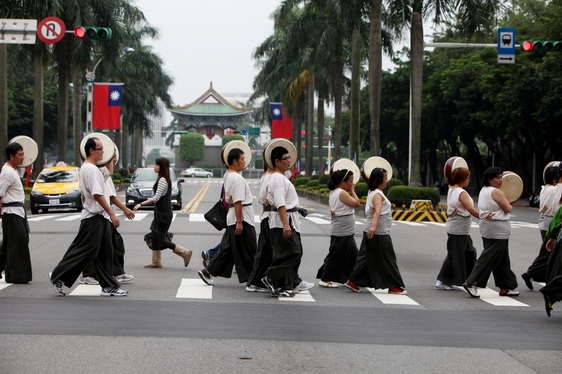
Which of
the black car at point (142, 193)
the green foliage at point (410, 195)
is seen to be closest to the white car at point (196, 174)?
the black car at point (142, 193)

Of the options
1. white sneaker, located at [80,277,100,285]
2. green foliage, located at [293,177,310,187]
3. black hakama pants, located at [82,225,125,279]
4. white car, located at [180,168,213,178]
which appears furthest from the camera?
white car, located at [180,168,213,178]

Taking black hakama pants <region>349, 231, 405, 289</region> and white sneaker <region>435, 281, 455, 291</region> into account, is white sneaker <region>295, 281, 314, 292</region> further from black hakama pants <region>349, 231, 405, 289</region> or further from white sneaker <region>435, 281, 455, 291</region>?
white sneaker <region>435, 281, 455, 291</region>

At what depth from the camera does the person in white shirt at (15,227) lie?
40.5ft

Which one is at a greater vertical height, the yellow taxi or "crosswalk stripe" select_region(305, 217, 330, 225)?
the yellow taxi

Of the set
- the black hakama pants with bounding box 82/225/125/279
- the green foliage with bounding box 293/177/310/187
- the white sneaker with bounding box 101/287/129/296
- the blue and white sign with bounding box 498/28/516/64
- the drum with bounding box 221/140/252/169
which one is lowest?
the green foliage with bounding box 293/177/310/187

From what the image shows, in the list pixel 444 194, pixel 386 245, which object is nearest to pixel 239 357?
pixel 386 245

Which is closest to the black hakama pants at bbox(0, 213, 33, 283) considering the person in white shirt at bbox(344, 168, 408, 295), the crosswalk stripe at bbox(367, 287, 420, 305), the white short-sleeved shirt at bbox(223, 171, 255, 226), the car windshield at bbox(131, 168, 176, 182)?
the white short-sleeved shirt at bbox(223, 171, 255, 226)

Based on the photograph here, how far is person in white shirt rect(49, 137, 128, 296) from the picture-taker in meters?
11.3

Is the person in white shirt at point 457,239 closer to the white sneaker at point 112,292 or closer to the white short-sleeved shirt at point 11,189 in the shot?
the white sneaker at point 112,292

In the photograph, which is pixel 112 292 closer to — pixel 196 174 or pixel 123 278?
pixel 123 278

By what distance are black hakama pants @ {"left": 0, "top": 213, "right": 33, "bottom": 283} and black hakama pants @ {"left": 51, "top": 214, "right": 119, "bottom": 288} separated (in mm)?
1244

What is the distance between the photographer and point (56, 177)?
107 ft

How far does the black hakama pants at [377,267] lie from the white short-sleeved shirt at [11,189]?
4.16 meters

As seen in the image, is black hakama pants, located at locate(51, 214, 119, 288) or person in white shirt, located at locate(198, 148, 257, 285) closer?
black hakama pants, located at locate(51, 214, 119, 288)
